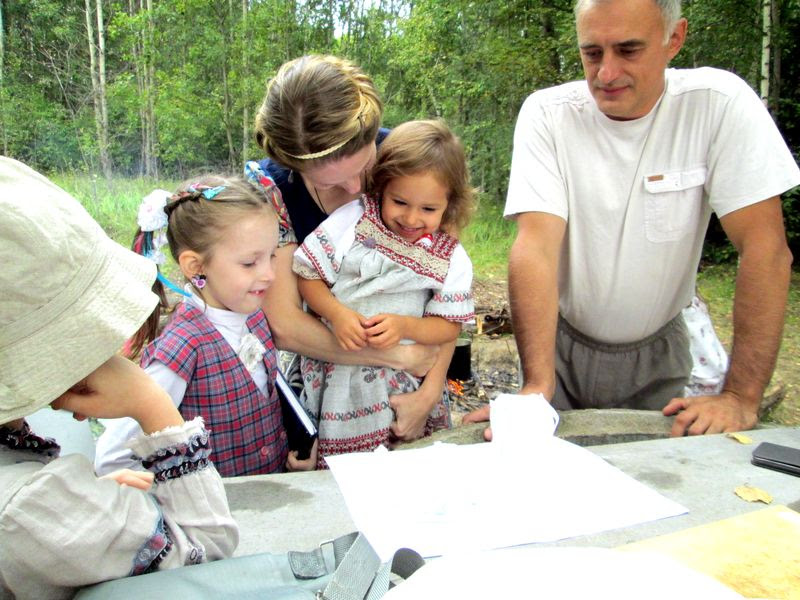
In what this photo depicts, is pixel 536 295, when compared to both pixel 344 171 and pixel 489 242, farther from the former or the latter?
pixel 489 242

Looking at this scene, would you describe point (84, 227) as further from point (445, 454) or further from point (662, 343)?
point (662, 343)

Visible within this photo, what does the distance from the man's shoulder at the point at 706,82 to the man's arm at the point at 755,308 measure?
359 millimetres

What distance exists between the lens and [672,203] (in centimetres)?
210

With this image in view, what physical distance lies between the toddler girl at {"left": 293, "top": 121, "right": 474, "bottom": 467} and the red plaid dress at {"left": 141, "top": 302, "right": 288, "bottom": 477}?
0.20 m

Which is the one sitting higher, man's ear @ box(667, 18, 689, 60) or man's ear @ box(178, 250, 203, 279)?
man's ear @ box(667, 18, 689, 60)

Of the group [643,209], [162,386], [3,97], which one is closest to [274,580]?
[162,386]

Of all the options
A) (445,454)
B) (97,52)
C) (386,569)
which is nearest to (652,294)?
(445,454)

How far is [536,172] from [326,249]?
28.0 inches

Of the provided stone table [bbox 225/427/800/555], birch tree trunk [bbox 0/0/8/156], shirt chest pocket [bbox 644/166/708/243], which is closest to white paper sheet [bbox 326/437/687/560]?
stone table [bbox 225/427/800/555]

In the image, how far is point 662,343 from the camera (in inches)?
89.4

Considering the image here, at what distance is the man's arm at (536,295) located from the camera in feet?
6.52

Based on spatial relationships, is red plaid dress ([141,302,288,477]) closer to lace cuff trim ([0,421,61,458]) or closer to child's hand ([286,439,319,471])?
child's hand ([286,439,319,471])

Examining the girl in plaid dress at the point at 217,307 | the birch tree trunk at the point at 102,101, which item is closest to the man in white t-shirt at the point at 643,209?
the girl in plaid dress at the point at 217,307

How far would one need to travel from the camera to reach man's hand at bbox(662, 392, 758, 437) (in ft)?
6.00
